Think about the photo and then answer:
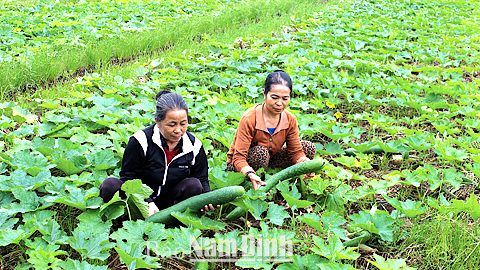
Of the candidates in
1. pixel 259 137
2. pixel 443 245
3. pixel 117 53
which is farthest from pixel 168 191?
pixel 117 53

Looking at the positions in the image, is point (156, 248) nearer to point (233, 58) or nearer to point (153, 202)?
point (153, 202)

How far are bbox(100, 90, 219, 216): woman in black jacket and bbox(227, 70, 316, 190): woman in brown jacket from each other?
1.22ft

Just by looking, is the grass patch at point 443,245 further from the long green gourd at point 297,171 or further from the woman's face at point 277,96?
the woman's face at point 277,96

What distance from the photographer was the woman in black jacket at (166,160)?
2.47 metres

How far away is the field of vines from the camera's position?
2.23 metres

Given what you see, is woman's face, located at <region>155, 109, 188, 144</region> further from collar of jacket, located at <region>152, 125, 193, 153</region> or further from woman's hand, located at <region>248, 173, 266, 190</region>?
woman's hand, located at <region>248, 173, 266, 190</region>

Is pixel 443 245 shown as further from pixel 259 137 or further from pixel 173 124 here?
pixel 173 124

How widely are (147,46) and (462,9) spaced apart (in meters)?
12.5

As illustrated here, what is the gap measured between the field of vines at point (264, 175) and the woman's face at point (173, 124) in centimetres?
40

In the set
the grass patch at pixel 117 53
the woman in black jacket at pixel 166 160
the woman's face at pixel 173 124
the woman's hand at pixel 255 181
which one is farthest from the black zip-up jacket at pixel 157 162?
the grass patch at pixel 117 53

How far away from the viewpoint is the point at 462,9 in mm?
13727

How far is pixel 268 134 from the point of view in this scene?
10.2 ft

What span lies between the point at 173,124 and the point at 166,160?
34 centimetres

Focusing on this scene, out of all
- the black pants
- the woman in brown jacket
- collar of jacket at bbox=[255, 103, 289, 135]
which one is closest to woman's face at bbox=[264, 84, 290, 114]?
the woman in brown jacket
